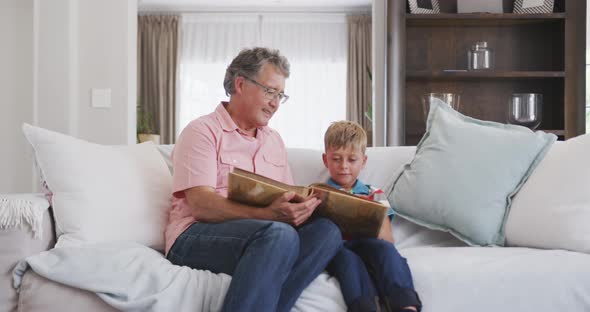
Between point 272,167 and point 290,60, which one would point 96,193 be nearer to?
point 272,167

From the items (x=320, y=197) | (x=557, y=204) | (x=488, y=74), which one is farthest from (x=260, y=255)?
(x=488, y=74)

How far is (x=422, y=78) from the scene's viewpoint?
12.5 feet

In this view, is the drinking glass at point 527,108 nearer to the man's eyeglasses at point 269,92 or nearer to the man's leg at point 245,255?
the man's eyeglasses at point 269,92

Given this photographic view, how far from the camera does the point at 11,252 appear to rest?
64.1 inches

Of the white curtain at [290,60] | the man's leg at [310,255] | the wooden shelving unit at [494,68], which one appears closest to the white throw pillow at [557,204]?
the man's leg at [310,255]

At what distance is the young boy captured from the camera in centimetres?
159

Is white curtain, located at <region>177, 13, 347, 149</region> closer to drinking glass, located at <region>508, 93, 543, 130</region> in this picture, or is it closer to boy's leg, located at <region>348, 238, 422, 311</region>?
drinking glass, located at <region>508, 93, 543, 130</region>

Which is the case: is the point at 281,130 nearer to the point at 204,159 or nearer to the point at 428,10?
the point at 428,10

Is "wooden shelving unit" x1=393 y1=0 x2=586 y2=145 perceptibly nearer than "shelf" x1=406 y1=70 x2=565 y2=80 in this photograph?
No

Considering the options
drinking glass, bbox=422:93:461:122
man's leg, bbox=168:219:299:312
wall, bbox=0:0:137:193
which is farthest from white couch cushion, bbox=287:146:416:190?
wall, bbox=0:0:137:193

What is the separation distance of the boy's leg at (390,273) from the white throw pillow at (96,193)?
0.65 metres

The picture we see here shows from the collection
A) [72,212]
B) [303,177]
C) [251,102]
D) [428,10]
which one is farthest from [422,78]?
[72,212]

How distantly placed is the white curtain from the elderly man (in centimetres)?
536

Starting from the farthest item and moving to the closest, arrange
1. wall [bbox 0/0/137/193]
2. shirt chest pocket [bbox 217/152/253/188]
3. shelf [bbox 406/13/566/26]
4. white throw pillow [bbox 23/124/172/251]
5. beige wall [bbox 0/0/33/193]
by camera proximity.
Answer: beige wall [bbox 0/0/33/193]
wall [bbox 0/0/137/193]
shelf [bbox 406/13/566/26]
shirt chest pocket [bbox 217/152/253/188]
white throw pillow [bbox 23/124/172/251]
